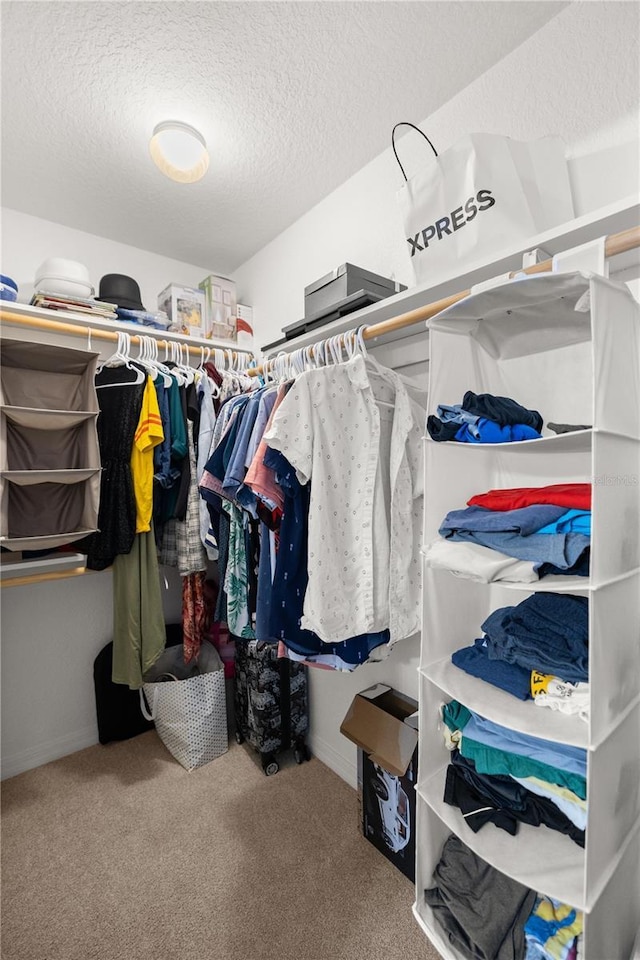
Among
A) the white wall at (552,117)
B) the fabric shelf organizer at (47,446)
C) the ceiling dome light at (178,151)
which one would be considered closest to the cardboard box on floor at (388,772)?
the fabric shelf organizer at (47,446)

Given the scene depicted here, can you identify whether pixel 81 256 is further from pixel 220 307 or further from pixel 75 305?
pixel 220 307

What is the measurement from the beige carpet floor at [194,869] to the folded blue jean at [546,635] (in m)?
0.98

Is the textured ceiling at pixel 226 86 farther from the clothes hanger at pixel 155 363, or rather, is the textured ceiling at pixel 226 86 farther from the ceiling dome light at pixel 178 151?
the clothes hanger at pixel 155 363

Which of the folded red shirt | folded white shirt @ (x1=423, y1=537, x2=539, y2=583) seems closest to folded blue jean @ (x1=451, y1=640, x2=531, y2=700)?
folded white shirt @ (x1=423, y1=537, x2=539, y2=583)

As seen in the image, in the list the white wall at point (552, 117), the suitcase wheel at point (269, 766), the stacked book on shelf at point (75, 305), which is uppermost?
the white wall at point (552, 117)

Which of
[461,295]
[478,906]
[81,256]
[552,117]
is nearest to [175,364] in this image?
[81,256]

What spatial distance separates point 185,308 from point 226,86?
1024mm

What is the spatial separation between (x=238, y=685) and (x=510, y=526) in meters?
1.69

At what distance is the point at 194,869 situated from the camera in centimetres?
150

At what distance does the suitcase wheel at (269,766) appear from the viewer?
1948 mm

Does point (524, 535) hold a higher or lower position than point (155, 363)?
lower

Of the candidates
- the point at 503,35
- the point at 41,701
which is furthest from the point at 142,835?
the point at 503,35

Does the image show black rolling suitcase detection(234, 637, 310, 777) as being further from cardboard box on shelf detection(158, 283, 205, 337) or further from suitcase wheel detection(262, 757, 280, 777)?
cardboard box on shelf detection(158, 283, 205, 337)

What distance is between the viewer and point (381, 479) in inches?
53.1
